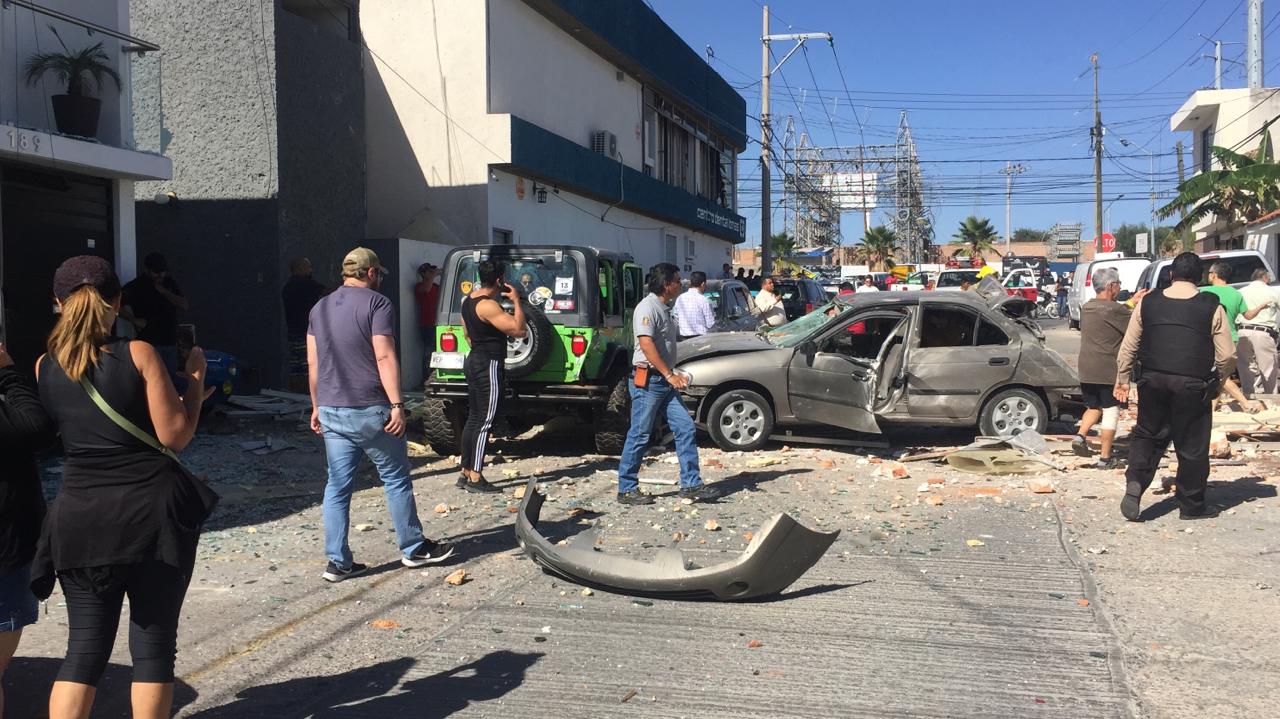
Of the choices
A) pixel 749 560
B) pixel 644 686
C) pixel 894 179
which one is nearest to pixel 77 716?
pixel 644 686

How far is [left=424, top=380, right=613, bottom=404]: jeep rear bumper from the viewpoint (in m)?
10.1

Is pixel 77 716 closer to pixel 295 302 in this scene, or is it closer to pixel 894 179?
pixel 295 302

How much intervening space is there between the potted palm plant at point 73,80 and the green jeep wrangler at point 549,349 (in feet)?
15.4

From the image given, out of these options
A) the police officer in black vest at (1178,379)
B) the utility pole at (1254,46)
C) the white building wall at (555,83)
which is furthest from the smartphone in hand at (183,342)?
the utility pole at (1254,46)

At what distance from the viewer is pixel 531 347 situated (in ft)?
32.2

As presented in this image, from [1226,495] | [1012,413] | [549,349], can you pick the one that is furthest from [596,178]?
[1226,495]

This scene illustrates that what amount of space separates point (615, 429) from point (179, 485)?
22.6 feet

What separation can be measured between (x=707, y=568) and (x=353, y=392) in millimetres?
2182

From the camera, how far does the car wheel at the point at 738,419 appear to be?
416 inches

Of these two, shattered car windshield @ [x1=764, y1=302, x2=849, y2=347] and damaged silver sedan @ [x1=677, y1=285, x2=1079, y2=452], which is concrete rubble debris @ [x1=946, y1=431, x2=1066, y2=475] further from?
shattered car windshield @ [x1=764, y1=302, x2=849, y2=347]

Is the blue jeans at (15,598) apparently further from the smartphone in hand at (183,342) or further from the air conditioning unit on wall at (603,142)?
the air conditioning unit on wall at (603,142)

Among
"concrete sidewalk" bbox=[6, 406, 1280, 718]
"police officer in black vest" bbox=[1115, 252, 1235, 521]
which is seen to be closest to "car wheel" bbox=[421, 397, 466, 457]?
"concrete sidewalk" bbox=[6, 406, 1280, 718]

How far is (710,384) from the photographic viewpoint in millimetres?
10531

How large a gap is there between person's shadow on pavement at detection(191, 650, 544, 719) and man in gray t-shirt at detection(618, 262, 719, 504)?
336 centimetres
